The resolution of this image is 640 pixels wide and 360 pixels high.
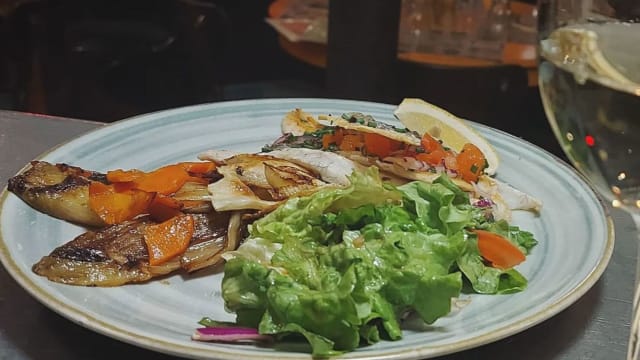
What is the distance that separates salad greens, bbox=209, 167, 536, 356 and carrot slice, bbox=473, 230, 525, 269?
A: 0.06 ft

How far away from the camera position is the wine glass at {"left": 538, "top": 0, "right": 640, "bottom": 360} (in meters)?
0.67

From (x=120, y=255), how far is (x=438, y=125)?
1.70 feet

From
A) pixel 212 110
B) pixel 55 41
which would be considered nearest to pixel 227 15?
pixel 55 41

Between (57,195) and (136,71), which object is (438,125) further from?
(136,71)

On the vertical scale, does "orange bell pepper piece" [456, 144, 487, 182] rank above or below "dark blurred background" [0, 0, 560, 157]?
above

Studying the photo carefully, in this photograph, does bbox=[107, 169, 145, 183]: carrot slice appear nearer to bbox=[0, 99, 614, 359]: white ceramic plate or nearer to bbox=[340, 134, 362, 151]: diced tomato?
bbox=[0, 99, 614, 359]: white ceramic plate

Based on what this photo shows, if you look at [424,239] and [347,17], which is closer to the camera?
[424,239]

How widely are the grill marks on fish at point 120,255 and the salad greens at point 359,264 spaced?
6cm

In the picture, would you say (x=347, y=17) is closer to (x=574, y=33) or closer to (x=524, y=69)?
(x=524, y=69)

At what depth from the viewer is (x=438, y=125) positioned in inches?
51.5

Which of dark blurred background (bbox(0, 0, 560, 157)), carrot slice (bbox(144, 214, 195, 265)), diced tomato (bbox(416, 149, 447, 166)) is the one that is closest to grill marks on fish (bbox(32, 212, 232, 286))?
carrot slice (bbox(144, 214, 195, 265))

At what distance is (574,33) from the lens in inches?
27.2

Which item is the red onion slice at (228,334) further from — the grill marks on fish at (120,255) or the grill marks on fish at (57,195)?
the grill marks on fish at (57,195)

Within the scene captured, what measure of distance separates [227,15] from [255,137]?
285cm
